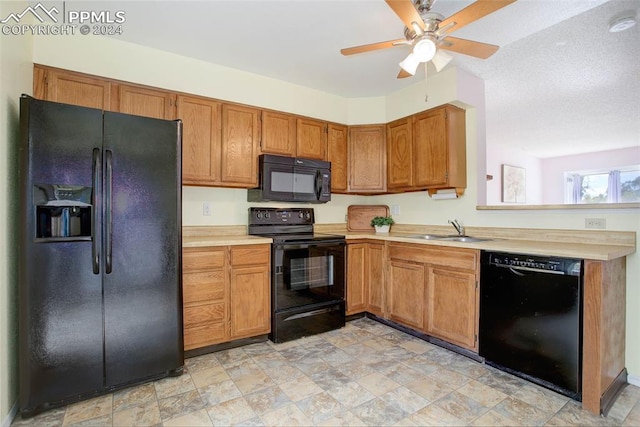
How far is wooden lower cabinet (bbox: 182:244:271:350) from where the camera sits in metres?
2.41

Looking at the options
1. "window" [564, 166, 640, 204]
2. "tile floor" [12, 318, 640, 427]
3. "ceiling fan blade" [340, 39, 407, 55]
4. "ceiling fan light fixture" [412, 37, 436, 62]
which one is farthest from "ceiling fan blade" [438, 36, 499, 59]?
"window" [564, 166, 640, 204]

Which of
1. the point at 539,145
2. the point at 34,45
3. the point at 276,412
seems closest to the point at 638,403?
the point at 276,412

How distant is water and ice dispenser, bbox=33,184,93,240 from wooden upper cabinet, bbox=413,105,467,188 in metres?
2.82

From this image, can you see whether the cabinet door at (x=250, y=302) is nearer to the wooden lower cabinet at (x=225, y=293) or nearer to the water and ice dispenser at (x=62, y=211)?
the wooden lower cabinet at (x=225, y=293)

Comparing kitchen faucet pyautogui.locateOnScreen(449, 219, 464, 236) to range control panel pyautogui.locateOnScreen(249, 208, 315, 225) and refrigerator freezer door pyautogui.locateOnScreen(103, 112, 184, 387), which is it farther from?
refrigerator freezer door pyautogui.locateOnScreen(103, 112, 184, 387)

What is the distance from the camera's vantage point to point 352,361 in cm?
239

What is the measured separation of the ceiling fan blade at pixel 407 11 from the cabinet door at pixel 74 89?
223cm

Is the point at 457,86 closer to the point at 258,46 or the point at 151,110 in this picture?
the point at 258,46

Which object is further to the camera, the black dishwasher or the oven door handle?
the oven door handle

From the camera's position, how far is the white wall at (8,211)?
1.64 m

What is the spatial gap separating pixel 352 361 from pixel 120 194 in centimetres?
204

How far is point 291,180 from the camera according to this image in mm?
3148

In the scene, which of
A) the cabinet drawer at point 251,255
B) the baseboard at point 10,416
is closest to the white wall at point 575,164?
the cabinet drawer at point 251,255

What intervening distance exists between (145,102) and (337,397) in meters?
2.69
